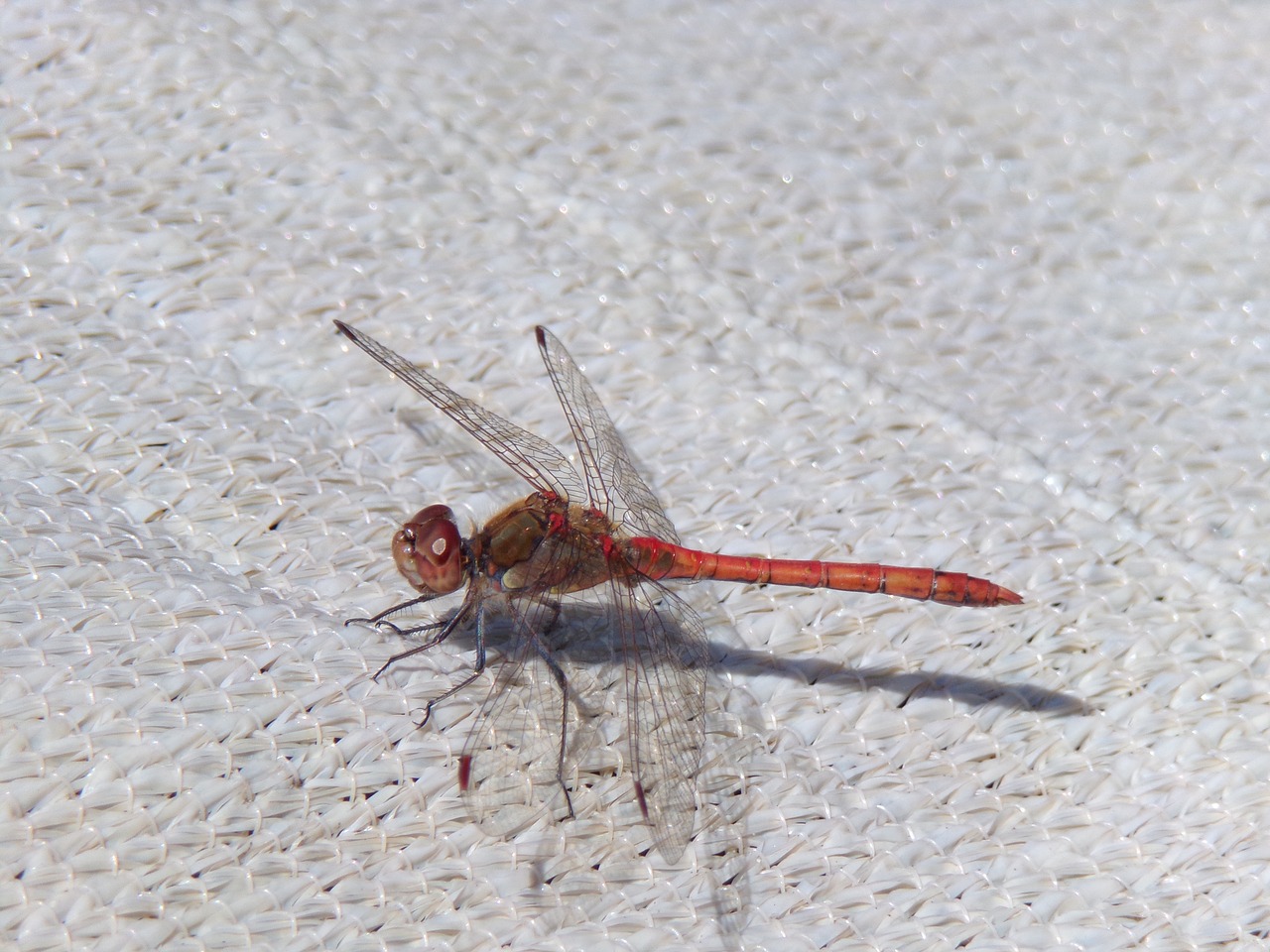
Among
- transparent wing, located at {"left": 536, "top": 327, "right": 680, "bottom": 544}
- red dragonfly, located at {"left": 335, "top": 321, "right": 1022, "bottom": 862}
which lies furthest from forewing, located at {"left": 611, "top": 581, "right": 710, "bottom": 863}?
transparent wing, located at {"left": 536, "top": 327, "right": 680, "bottom": 544}

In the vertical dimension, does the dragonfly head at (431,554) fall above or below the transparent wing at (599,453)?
below

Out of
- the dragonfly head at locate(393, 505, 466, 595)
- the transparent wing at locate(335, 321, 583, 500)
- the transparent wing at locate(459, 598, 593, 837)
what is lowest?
the transparent wing at locate(459, 598, 593, 837)

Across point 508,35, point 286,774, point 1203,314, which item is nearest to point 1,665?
point 286,774

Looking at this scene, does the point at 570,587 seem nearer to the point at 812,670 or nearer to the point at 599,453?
the point at 599,453

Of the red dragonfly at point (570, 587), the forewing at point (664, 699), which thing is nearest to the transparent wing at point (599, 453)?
the red dragonfly at point (570, 587)

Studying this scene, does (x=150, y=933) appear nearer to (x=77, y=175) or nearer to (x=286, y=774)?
(x=286, y=774)

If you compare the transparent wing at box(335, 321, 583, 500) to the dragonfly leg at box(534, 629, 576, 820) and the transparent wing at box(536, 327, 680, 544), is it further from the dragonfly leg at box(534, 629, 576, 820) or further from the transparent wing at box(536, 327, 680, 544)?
the dragonfly leg at box(534, 629, 576, 820)

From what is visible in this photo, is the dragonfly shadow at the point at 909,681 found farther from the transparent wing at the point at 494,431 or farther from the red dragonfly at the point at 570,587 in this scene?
the transparent wing at the point at 494,431

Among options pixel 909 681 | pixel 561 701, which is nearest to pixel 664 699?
pixel 561 701
